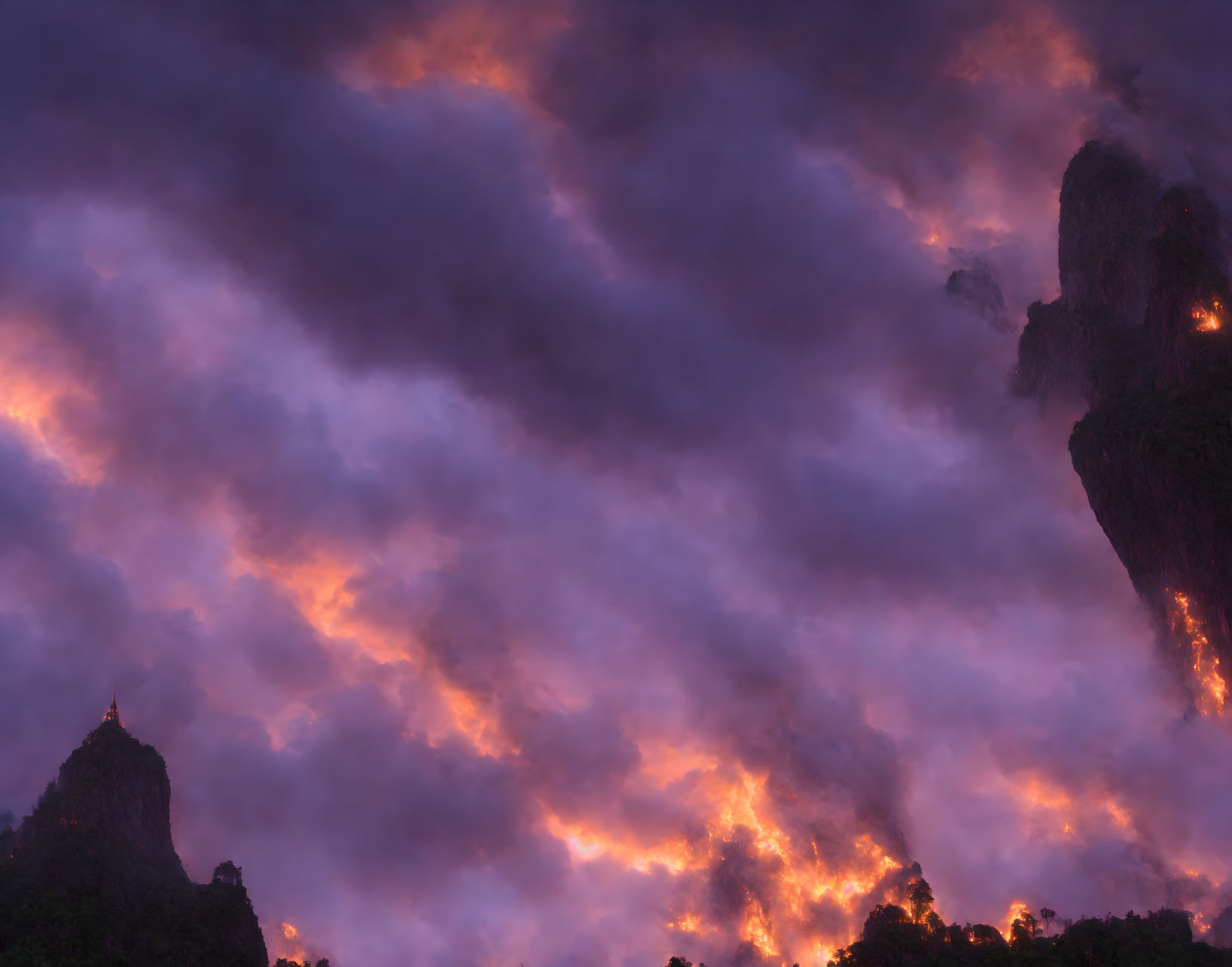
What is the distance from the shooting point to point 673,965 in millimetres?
192500

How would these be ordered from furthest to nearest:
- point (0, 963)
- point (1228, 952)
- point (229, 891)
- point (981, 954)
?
point (229, 891)
point (981, 954)
point (1228, 952)
point (0, 963)

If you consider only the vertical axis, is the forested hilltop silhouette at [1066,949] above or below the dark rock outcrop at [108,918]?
below

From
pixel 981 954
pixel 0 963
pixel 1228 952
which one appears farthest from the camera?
pixel 981 954

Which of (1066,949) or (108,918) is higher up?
(108,918)

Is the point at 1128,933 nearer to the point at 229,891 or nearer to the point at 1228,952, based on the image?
the point at 1228,952

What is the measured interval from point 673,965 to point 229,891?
245ft

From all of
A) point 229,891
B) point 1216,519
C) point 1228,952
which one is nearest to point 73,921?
point 229,891

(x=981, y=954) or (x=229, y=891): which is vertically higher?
(x=229, y=891)

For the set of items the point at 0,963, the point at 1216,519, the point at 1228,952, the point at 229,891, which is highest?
the point at 1216,519

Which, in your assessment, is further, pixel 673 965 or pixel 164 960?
pixel 673 965

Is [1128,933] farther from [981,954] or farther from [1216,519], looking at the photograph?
[1216,519]

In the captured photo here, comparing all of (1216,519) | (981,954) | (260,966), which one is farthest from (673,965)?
(1216,519)

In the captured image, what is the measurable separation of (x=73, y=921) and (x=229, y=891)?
28874 mm

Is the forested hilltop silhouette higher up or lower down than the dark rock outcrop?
lower down
